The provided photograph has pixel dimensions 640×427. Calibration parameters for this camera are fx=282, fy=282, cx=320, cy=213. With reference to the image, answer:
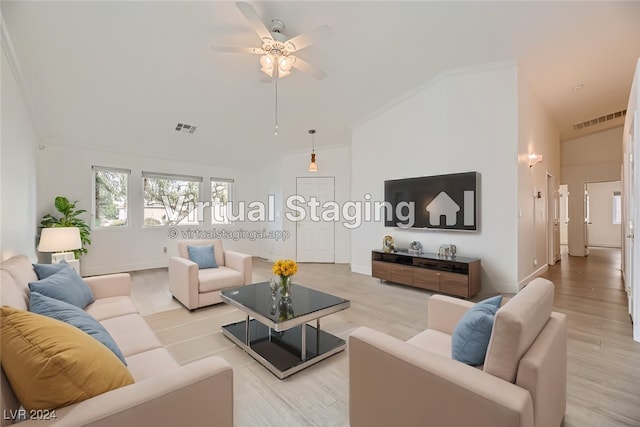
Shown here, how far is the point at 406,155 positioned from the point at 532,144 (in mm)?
1992

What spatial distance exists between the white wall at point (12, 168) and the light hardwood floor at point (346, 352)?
4.64ft

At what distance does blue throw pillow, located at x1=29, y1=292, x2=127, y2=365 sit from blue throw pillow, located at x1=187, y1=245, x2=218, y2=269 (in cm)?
233

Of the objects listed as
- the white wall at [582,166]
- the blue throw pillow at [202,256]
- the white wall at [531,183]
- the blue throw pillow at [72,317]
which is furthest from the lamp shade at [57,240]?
the white wall at [582,166]

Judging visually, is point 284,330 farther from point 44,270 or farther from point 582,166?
point 582,166

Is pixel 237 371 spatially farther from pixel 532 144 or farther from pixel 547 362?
pixel 532 144

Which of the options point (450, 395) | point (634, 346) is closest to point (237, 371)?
point (450, 395)

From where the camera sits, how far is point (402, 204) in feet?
15.6

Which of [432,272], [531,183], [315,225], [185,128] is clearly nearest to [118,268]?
[185,128]

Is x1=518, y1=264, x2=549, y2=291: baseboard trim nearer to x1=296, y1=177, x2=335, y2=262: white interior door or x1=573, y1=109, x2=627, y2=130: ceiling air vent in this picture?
x1=573, y1=109, x2=627, y2=130: ceiling air vent

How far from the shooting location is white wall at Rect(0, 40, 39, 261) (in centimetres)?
228

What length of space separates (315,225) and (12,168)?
→ 4994mm

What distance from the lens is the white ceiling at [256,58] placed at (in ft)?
9.16

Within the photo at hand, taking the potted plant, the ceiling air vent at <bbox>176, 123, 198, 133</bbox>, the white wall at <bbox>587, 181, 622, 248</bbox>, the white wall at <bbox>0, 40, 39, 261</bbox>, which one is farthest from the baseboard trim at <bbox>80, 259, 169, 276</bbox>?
the white wall at <bbox>587, 181, 622, 248</bbox>

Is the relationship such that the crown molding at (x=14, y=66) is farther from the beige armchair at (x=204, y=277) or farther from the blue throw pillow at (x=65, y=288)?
the beige armchair at (x=204, y=277)
